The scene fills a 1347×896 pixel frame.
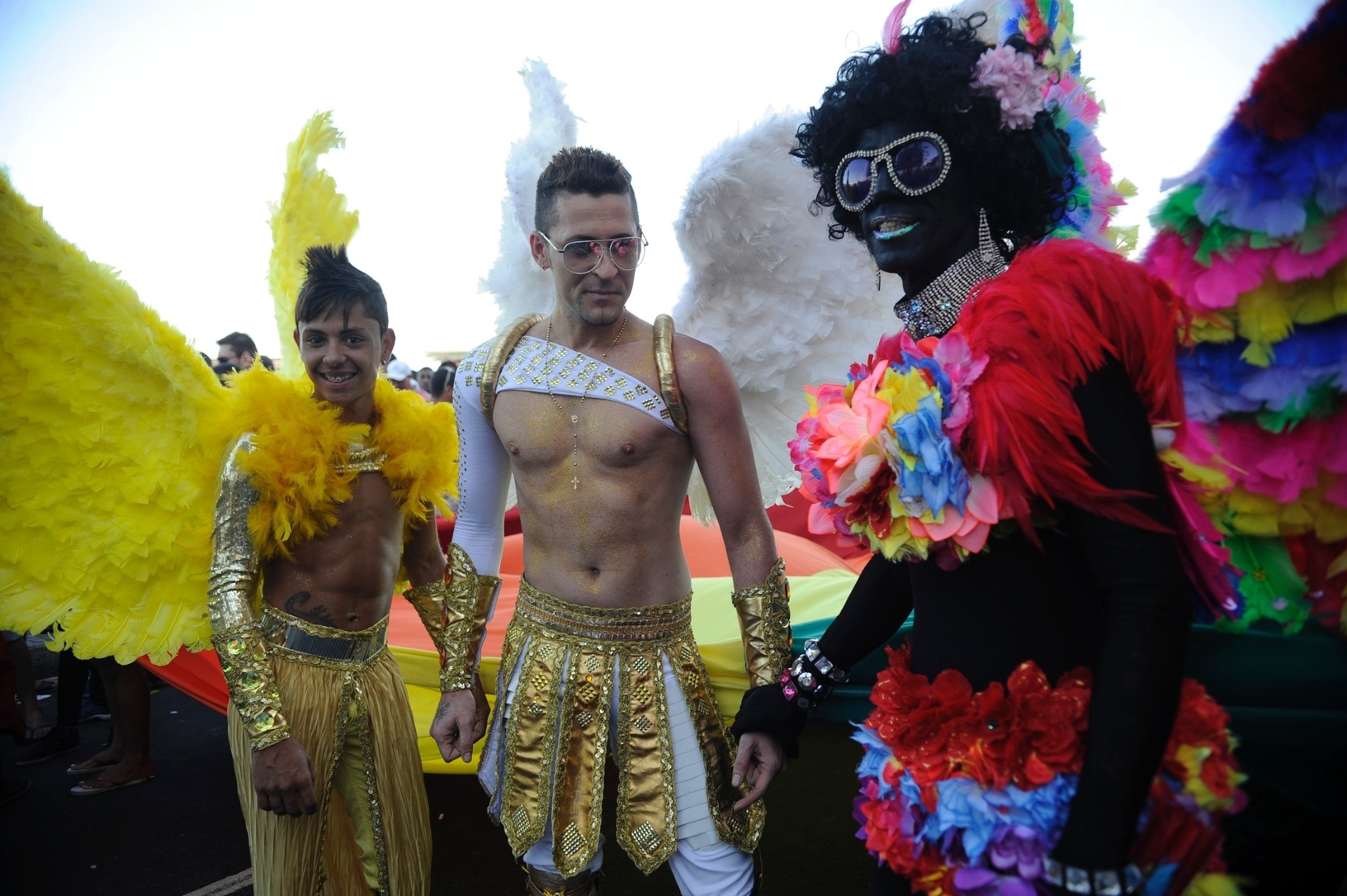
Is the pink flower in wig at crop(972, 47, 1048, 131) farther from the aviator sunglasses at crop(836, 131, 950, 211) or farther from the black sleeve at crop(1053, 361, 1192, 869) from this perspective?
the black sleeve at crop(1053, 361, 1192, 869)

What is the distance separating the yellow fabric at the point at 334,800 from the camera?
2201 mm

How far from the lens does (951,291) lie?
144 cm

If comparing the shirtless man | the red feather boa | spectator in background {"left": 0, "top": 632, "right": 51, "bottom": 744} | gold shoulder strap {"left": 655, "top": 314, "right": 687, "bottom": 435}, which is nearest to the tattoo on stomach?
the shirtless man

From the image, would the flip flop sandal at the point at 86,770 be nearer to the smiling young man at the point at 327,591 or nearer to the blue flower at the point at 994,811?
the smiling young man at the point at 327,591

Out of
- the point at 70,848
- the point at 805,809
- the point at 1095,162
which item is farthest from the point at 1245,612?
the point at 70,848

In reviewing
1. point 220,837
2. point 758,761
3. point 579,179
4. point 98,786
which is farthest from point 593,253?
point 98,786

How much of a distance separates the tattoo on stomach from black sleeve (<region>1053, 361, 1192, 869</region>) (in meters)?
1.96

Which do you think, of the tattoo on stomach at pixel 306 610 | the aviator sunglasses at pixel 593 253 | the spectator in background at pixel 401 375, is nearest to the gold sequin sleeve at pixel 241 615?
the tattoo on stomach at pixel 306 610

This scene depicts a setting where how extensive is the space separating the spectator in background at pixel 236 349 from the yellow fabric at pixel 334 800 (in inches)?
212

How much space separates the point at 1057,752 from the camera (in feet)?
3.81

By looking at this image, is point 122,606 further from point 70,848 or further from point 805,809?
point 805,809

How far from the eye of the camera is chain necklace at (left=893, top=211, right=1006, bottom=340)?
1434 mm

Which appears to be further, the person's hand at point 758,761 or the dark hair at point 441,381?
the dark hair at point 441,381

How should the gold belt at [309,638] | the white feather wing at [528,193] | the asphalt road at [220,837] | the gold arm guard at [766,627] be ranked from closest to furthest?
the gold arm guard at [766,627] → the gold belt at [309,638] → the white feather wing at [528,193] → the asphalt road at [220,837]
